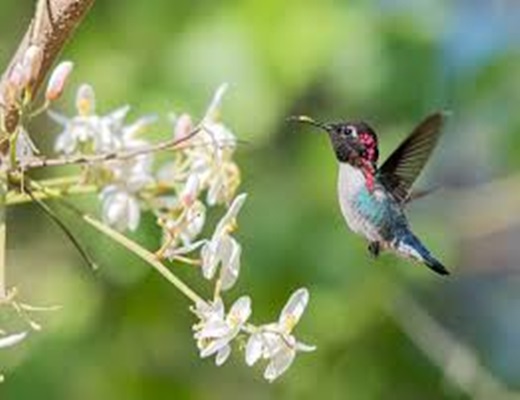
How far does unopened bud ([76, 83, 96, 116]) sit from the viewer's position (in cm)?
148

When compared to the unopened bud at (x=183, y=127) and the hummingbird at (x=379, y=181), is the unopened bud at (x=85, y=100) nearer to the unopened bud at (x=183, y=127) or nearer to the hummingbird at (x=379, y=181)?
the unopened bud at (x=183, y=127)

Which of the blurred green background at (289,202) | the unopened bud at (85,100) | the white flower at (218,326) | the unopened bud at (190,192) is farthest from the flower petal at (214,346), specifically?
the blurred green background at (289,202)

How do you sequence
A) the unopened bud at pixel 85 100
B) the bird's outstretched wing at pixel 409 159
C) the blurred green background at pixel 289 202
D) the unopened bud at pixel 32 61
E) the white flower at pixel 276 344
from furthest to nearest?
the blurred green background at pixel 289 202
the unopened bud at pixel 85 100
the bird's outstretched wing at pixel 409 159
the white flower at pixel 276 344
the unopened bud at pixel 32 61

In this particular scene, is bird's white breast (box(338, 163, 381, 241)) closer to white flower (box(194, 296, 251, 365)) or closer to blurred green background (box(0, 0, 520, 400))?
white flower (box(194, 296, 251, 365))

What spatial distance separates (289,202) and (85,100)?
1.39 meters

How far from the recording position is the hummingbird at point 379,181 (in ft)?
4.17

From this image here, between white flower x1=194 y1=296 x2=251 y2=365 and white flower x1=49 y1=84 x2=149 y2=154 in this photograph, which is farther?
white flower x1=49 y1=84 x2=149 y2=154

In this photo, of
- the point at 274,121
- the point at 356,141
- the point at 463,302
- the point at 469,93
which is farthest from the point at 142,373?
the point at 356,141

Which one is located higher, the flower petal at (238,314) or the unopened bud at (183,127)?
the unopened bud at (183,127)

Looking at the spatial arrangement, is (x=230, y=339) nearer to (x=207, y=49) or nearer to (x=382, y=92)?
(x=207, y=49)

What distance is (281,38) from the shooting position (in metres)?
2.63

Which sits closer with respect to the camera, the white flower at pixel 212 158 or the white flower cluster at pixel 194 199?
the white flower cluster at pixel 194 199

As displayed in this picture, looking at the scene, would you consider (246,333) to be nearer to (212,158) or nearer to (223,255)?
(223,255)

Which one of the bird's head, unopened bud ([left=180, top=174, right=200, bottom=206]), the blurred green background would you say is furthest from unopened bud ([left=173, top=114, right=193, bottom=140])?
the blurred green background
